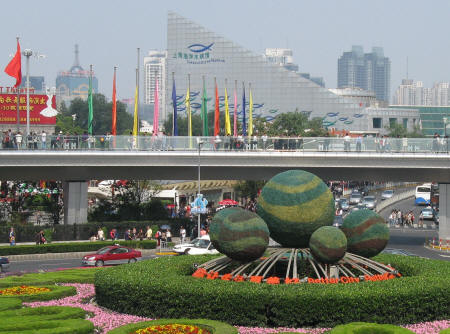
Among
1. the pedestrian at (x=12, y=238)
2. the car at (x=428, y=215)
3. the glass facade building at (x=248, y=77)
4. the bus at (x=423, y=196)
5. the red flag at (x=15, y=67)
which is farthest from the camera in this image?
the glass facade building at (x=248, y=77)

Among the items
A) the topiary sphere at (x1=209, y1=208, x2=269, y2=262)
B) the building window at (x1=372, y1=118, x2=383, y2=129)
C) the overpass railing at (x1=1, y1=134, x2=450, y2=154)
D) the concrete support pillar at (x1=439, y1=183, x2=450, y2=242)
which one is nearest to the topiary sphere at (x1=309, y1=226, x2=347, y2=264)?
the topiary sphere at (x1=209, y1=208, x2=269, y2=262)

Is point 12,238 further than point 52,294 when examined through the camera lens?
Yes

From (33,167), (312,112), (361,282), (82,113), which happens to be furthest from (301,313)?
(82,113)

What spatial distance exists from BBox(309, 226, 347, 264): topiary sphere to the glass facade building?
11160 centimetres

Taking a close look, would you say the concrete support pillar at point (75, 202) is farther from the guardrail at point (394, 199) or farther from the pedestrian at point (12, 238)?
the guardrail at point (394, 199)

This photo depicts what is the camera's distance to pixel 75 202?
173 ft

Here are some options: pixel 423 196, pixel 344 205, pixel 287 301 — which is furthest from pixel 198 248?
pixel 423 196

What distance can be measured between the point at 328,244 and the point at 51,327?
760 cm

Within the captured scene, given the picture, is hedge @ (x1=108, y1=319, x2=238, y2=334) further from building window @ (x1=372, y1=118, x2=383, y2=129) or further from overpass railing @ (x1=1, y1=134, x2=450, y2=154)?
building window @ (x1=372, y1=118, x2=383, y2=129)

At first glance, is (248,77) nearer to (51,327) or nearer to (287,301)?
(287,301)

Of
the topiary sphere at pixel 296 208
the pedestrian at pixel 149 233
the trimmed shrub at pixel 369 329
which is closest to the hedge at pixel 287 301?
the trimmed shrub at pixel 369 329

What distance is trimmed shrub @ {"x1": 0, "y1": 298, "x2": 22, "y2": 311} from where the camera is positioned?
2236 centimetres

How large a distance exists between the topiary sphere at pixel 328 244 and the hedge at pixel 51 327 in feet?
21.2

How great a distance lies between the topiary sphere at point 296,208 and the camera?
22.9 m
